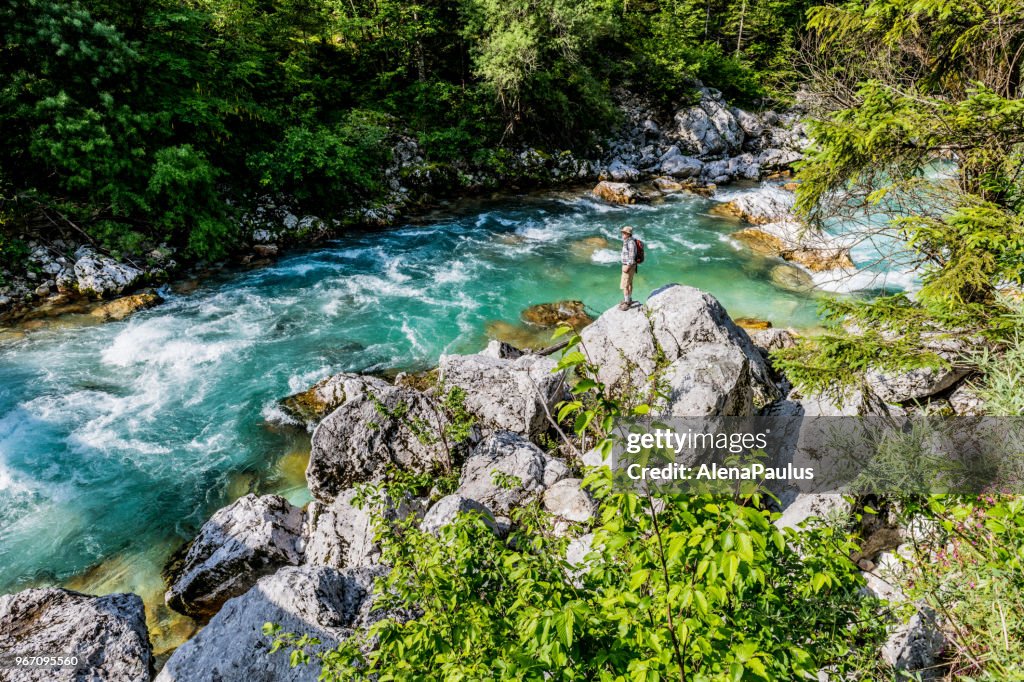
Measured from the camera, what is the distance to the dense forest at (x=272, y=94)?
46.5 ft

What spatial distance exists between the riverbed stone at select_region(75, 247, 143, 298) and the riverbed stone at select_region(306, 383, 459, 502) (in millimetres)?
10741

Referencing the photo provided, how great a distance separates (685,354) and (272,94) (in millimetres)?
21541

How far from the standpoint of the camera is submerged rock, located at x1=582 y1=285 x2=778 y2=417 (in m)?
7.52

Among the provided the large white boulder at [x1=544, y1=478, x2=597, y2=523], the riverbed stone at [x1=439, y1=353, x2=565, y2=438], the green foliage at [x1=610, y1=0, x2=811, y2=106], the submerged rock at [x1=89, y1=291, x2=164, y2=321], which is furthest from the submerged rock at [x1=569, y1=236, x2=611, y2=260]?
the green foliage at [x1=610, y1=0, x2=811, y2=106]

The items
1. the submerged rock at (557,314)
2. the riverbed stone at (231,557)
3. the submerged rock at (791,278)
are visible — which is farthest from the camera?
the submerged rock at (791,278)

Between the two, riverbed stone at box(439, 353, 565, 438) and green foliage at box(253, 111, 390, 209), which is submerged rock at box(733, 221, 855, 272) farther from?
green foliage at box(253, 111, 390, 209)

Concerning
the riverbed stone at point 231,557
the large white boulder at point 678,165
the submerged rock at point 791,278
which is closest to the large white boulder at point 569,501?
the riverbed stone at point 231,557

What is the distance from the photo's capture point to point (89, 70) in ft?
48.0

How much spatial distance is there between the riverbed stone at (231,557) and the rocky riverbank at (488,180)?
9887mm

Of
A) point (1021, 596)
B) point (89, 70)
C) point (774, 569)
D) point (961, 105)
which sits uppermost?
point (89, 70)

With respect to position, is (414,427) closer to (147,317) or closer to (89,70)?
(147,317)

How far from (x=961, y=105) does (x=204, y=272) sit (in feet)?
59.5

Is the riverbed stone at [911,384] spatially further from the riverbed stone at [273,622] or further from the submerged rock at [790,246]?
the submerged rock at [790,246]

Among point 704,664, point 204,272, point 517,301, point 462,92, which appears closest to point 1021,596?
point 704,664
